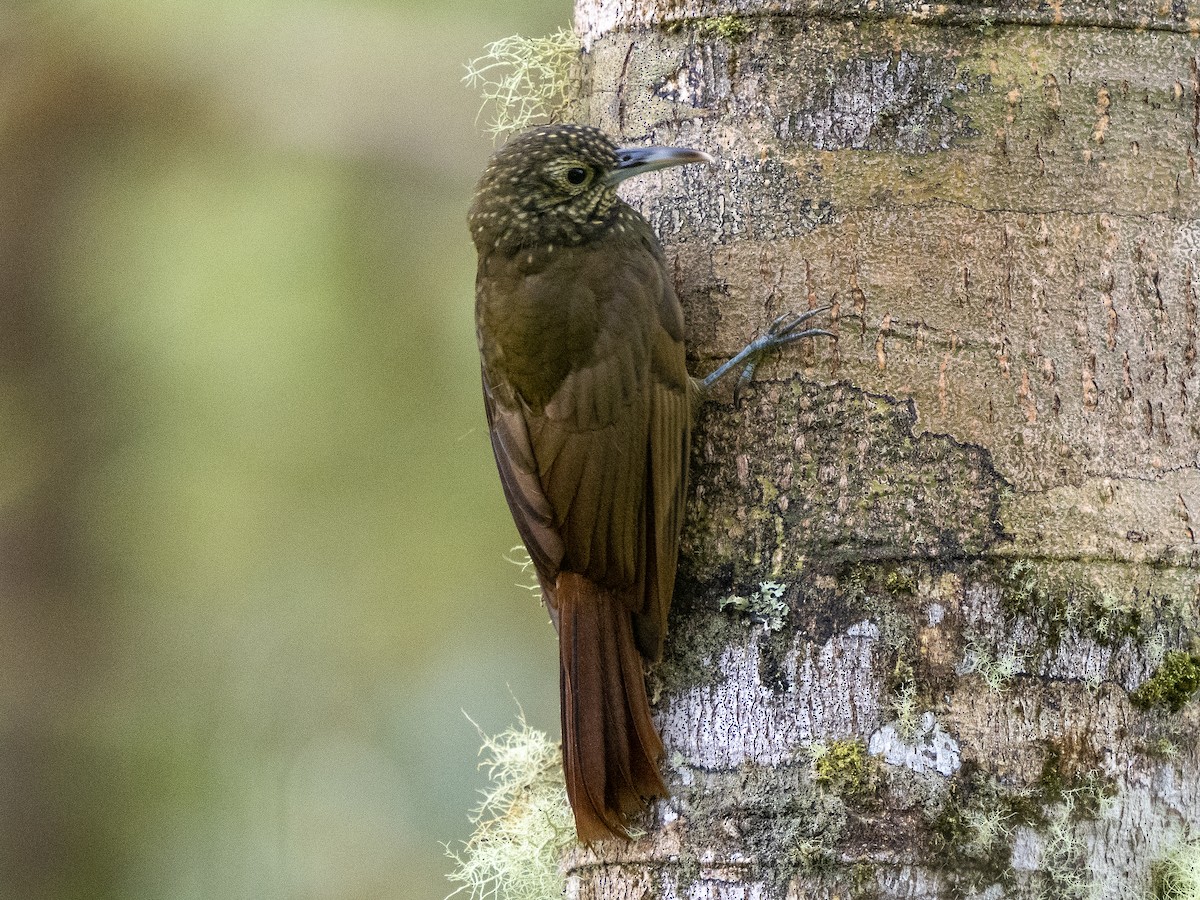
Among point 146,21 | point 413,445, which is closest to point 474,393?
point 413,445

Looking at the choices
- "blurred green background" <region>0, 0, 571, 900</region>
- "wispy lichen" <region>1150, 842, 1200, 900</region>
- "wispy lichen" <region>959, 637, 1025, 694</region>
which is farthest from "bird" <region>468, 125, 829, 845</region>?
"blurred green background" <region>0, 0, 571, 900</region>

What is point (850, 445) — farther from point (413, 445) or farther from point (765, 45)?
point (413, 445)

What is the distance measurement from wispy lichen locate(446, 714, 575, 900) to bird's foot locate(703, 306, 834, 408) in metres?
0.82

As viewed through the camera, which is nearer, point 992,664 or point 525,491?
point 992,664

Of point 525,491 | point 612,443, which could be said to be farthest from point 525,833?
point 612,443

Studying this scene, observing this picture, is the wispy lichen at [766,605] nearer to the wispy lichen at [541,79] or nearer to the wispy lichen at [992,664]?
the wispy lichen at [992,664]

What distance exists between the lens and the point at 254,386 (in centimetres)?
570

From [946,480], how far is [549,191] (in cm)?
110

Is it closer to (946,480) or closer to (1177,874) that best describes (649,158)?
(946,480)

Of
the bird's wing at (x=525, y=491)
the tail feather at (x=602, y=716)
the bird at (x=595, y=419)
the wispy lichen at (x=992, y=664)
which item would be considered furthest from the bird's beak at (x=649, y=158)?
the wispy lichen at (x=992, y=664)

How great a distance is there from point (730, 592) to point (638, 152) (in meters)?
0.84

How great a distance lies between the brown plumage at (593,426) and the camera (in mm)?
2352

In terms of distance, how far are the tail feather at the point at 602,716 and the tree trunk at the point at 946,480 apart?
44 millimetres

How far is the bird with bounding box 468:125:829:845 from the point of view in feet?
7.68
